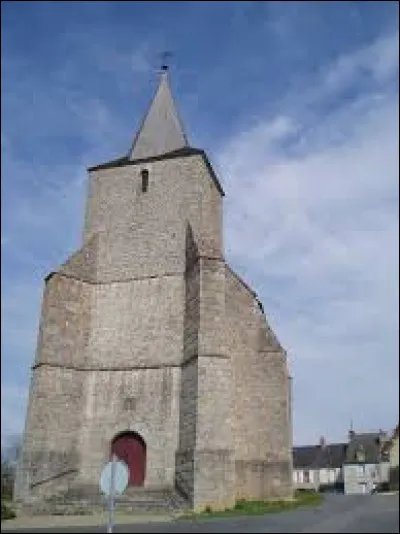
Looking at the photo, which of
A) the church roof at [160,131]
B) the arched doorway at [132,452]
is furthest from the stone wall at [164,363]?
the church roof at [160,131]

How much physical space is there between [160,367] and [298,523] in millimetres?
9384

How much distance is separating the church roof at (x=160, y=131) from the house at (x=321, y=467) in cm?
4071

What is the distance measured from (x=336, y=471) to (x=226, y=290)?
143ft

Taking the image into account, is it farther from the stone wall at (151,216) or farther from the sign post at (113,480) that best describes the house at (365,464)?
the sign post at (113,480)

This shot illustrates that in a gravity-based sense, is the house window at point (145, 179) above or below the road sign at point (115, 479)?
above

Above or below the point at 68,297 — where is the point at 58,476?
below

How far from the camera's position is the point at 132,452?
21.7 m

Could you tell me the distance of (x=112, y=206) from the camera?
26.3m

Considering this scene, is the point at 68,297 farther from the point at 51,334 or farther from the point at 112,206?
the point at 112,206

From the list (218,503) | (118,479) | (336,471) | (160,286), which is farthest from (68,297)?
(336,471)

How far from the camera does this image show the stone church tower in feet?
66.0

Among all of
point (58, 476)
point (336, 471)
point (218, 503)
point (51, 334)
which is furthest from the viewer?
point (336, 471)

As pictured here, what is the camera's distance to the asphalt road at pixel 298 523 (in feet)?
40.7

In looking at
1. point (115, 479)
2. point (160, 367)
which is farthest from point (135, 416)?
point (115, 479)
